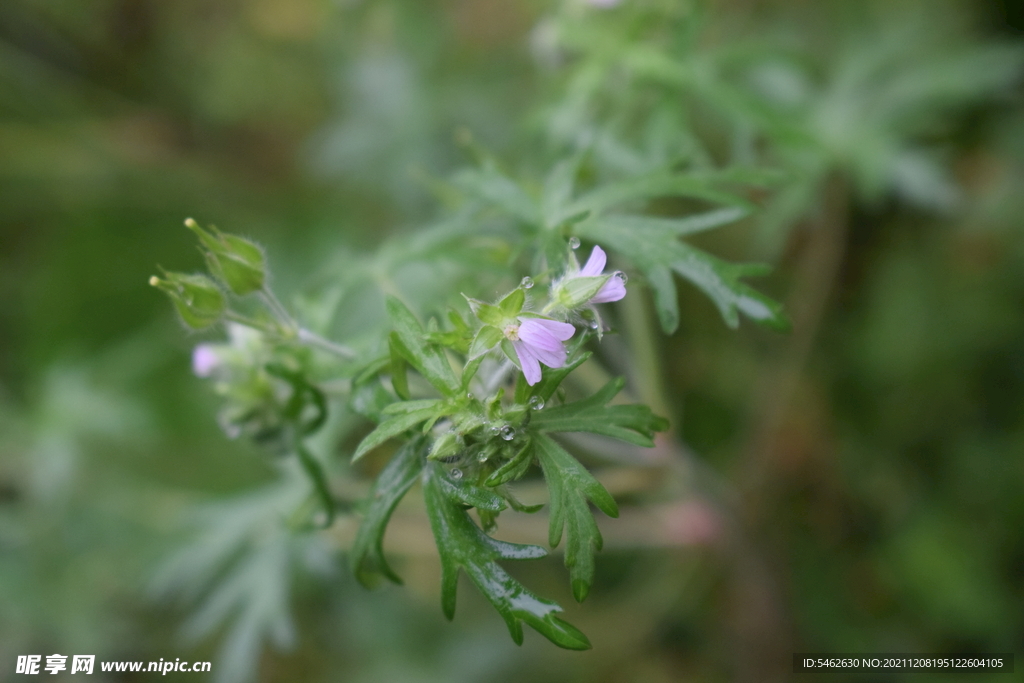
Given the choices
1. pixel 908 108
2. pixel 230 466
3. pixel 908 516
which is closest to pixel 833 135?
pixel 908 108

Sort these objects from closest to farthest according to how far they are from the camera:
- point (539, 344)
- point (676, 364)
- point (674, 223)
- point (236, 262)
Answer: point (539, 344)
point (236, 262)
point (674, 223)
point (676, 364)

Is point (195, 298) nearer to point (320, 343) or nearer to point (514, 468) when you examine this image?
point (320, 343)

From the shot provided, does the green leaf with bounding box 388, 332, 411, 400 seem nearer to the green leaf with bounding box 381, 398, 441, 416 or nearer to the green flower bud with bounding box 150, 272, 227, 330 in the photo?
the green leaf with bounding box 381, 398, 441, 416

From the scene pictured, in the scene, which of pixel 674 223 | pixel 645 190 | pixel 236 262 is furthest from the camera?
pixel 645 190

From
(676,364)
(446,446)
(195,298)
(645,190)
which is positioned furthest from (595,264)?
(676,364)

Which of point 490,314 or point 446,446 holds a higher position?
point 490,314
